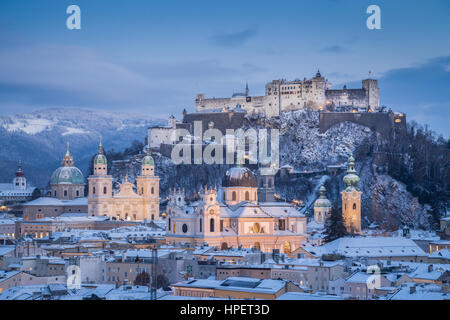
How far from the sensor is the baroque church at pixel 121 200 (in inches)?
2554

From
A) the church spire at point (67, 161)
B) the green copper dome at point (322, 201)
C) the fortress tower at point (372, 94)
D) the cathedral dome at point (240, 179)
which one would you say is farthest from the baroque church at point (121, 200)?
the fortress tower at point (372, 94)

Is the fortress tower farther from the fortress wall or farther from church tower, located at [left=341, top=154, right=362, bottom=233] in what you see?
church tower, located at [left=341, top=154, right=362, bottom=233]

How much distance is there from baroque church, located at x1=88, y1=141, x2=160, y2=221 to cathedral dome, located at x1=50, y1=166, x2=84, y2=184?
544 centimetres

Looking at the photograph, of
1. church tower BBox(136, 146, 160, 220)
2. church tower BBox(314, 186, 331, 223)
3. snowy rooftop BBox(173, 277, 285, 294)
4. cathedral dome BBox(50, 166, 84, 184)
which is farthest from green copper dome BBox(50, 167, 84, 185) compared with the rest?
snowy rooftop BBox(173, 277, 285, 294)

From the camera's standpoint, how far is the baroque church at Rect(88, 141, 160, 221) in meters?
64.9

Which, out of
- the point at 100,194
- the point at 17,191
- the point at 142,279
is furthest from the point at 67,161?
the point at 142,279

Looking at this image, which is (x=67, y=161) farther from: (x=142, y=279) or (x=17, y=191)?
(x=142, y=279)

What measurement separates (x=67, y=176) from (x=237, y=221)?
26.8 metres

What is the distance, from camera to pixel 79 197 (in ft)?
234

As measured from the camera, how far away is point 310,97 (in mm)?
84438

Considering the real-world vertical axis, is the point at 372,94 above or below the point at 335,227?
above

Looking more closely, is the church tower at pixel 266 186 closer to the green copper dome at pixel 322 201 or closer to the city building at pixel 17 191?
the green copper dome at pixel 322 201

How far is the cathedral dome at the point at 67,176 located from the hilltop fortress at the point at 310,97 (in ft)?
66.6
